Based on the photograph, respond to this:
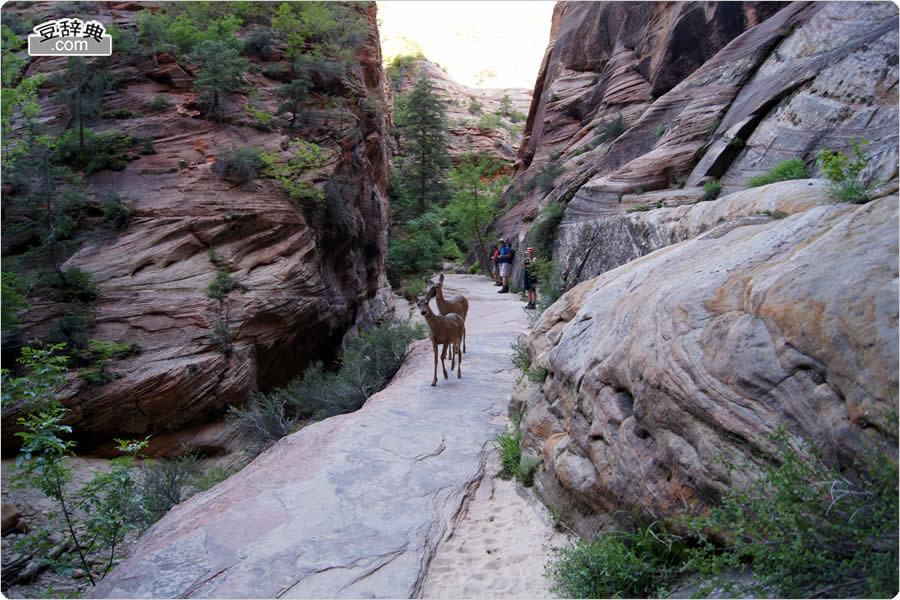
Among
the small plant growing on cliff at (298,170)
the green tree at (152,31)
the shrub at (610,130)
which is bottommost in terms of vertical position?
the small plant growing on cliff at (298,170)

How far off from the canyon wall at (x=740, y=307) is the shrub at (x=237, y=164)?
9700 mm

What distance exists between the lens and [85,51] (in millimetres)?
11672

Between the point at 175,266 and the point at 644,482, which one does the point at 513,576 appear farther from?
the point at 175,266

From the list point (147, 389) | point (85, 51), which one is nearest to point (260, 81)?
point (85, 51)

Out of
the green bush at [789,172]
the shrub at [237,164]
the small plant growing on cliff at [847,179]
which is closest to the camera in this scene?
the small plant growing on cliff at [847,179]

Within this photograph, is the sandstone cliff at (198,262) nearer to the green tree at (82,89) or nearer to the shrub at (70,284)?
the shrub at (70,284)

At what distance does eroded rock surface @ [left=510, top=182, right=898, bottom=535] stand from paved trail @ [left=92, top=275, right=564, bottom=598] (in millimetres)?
1150

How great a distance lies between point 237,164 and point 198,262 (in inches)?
125

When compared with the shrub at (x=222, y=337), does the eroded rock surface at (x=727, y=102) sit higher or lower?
higher

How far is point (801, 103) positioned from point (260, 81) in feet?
51.5

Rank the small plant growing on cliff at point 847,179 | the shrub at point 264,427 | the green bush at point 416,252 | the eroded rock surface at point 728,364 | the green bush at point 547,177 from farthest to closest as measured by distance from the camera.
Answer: the green bush at point 416,252 < the green bush at point 547,177 < the shrub at point 264,427 < the small plant growing on cliff at point 847,179 < the eroded rock surface at point 728,364

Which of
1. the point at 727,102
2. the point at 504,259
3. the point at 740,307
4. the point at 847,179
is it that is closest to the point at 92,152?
the point at 504,259

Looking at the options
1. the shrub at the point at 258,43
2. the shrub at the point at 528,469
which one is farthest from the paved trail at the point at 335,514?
the shrub at the point at 258,43

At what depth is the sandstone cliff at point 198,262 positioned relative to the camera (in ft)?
33.0
